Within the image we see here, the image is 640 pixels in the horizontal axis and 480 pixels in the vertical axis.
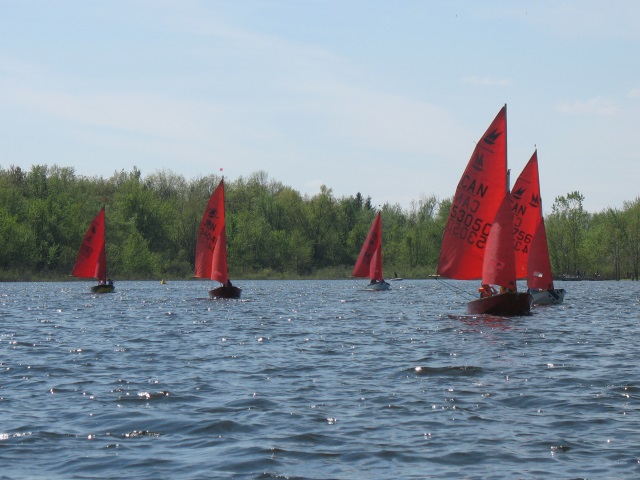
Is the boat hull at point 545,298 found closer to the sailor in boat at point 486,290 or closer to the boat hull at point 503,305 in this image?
the boat hull at point 503,305

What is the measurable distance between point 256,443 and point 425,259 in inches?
5662

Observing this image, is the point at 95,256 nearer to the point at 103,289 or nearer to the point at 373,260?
the point at 103,289

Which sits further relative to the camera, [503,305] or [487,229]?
[503,305]

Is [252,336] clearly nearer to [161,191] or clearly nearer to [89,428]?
[89,428]

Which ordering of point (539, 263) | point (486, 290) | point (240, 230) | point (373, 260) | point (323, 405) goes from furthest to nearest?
point (240, 230) < point (373, 260) < point (539, 263) < point (486, 290) < point (323, 405)

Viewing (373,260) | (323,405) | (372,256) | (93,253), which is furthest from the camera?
(372,256)

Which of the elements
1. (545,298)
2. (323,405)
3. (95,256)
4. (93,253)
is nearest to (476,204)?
(545,298)

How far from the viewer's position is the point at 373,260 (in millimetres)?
86375

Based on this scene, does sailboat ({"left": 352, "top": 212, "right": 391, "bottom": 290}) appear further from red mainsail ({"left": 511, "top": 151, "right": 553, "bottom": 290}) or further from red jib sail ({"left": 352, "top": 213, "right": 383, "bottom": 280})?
red mainsail ({"left": 511, "top": 151, "right": 553, "bottom": 290})

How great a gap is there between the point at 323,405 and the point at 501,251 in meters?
19.9

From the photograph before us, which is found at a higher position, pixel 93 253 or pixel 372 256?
pixel 372 256

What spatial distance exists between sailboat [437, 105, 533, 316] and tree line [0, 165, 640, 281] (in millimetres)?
87000

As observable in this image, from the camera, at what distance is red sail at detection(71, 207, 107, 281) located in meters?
75.8

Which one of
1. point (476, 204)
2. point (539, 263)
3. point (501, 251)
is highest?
point (476, 204)
